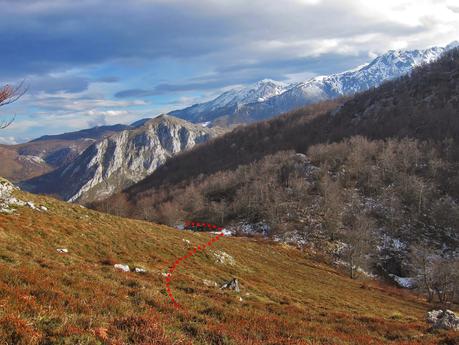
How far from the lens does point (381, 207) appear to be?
13038 centimetres

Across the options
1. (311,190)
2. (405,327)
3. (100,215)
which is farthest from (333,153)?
(405,327)

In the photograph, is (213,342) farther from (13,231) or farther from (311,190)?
(311,190)

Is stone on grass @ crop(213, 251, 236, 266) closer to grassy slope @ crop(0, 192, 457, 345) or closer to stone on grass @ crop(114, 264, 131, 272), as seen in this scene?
grassy slope @ crop(0, 192, 457, 345)

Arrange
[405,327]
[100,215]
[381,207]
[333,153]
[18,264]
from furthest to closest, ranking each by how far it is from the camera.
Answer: [333,153] < [381,207] < [100,215] < [405,327] < [18,264]

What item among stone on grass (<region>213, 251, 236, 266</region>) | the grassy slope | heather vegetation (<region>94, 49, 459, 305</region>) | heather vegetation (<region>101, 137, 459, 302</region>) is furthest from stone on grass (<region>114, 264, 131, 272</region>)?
heather vegetation (<region>101, 137, 459, 302</region>)

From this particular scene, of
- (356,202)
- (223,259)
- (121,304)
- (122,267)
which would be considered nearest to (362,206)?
(356,202)

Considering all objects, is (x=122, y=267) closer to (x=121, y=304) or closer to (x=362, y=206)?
(x=121, y=304)

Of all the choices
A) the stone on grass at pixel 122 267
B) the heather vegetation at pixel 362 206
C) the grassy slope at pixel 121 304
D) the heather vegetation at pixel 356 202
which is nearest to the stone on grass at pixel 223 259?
the grassy slope at pixel 121 304

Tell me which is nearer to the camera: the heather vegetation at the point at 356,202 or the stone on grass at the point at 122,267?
the stone on grass at the point at 122,267

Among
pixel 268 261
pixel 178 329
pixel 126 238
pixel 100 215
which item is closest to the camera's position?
pixel 178 329

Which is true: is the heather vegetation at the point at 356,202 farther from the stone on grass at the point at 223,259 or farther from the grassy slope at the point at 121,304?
the grassy slope at the point at 121,304

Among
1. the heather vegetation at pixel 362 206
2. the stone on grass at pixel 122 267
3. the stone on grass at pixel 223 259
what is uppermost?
the stone on grass at pixel 122 267

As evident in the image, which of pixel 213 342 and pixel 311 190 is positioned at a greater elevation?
pixel 213 342

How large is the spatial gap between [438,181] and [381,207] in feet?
120
